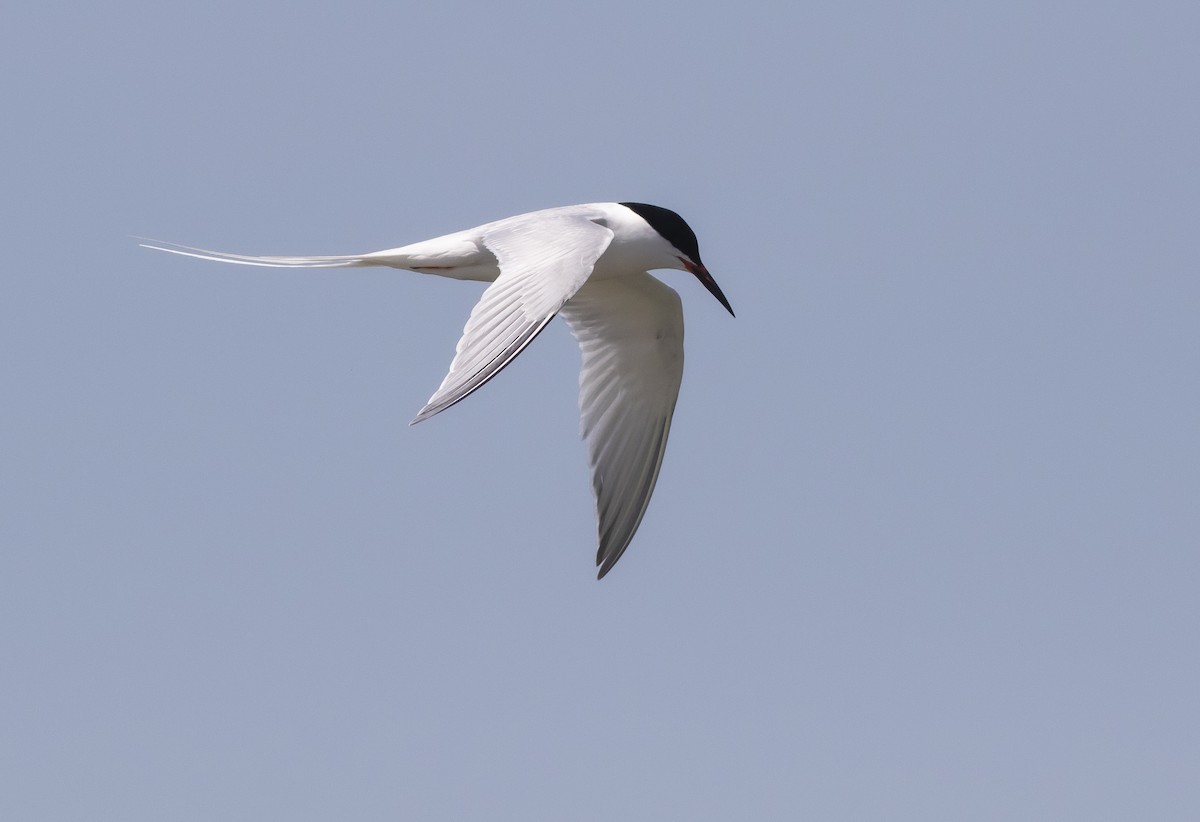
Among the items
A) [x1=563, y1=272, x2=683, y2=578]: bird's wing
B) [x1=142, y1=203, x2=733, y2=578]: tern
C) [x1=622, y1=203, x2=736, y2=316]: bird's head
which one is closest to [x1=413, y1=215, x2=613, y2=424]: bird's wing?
[x1=142, y1=203, x2=733, y2=578]: tern

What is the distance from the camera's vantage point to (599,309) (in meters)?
11.1

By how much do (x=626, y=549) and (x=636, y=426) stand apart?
2.94 ft

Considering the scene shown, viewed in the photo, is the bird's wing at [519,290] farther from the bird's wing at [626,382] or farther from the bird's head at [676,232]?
the bird's wing at [626,382]

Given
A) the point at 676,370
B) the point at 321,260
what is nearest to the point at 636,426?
the point at 676,370

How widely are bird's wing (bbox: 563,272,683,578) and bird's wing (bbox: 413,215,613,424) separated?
1.75 metres

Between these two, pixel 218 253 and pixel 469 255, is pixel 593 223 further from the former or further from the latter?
pixel 218 253

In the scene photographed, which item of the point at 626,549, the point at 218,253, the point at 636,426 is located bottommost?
the point at 626,549


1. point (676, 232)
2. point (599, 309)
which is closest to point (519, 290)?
point (676, 232)

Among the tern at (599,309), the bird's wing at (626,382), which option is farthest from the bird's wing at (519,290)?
the bird's wing at (626,382)

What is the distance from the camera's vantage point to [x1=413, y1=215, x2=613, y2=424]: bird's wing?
23.4 ft

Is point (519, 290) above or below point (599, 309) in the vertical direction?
below

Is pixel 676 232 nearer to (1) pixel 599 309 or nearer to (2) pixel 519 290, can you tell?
(1) pixel 599 309

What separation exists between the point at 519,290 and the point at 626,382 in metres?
3.31

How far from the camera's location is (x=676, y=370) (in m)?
11.2
